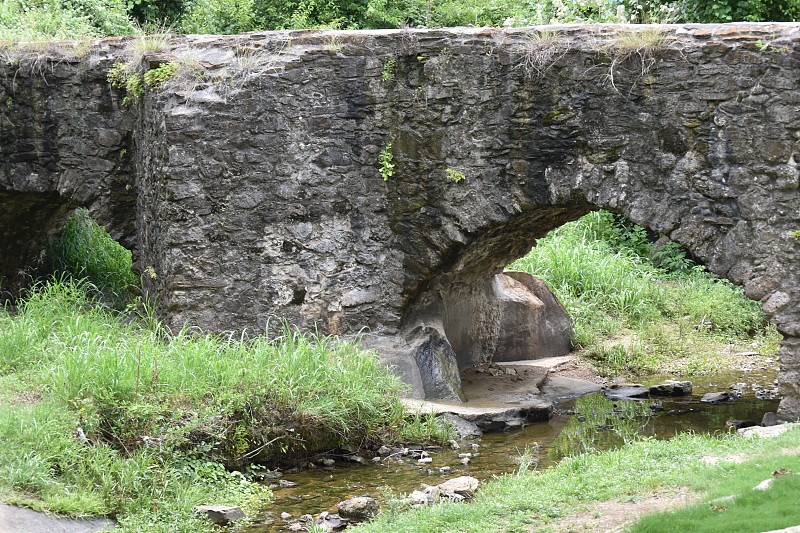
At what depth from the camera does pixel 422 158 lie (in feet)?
27.3

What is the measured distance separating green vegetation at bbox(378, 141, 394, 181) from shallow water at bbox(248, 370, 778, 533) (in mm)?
2147

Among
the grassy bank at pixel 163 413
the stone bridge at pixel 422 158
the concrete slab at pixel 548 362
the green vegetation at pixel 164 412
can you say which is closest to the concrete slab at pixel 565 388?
the concrete slab at pixel 548 362

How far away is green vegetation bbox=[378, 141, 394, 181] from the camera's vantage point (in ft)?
27.4

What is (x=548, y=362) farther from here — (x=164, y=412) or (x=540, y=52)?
(x=164, y=412)

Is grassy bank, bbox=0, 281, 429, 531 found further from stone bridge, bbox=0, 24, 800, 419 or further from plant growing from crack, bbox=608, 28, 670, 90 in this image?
plant growing from crack, bbox=608, 28, 670, 90

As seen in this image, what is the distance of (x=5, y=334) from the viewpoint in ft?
26.1

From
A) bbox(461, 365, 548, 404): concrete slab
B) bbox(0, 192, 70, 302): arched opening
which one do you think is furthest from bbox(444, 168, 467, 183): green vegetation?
bbox(0, 192, 70, 302): arched opening

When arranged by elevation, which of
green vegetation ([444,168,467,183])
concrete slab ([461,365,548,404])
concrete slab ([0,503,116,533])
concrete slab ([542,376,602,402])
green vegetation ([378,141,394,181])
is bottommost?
concrete slab ([542,376,602,402])

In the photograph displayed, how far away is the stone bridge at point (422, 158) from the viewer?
7465mm

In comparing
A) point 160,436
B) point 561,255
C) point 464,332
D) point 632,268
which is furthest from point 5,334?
point 632,268

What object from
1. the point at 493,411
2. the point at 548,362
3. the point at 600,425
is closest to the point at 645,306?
the point at 548,362

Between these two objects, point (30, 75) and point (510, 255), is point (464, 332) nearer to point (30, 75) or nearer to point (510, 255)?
point (510, 255)

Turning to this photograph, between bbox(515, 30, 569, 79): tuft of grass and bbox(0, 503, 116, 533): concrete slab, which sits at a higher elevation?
bbox(515, 30, 569, 79): tuft of grass

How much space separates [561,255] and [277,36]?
18.3ft
